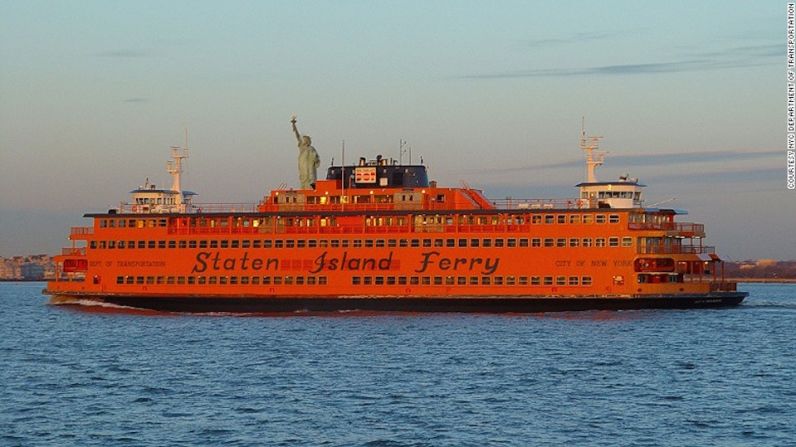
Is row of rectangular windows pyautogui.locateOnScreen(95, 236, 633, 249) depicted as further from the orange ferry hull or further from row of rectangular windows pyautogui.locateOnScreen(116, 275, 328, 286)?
the orange ferry hull

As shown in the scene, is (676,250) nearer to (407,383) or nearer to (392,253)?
(392,253)

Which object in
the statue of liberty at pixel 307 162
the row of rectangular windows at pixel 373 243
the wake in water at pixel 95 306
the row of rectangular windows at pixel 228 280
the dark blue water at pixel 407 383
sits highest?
the statue of liberty at pixel 307 162

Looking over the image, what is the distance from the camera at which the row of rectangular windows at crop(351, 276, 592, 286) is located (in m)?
71.8

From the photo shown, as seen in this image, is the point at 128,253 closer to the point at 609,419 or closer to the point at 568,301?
the point at 568,301

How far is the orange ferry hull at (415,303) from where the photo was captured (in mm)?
70750

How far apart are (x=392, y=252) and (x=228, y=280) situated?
10918 millimetres

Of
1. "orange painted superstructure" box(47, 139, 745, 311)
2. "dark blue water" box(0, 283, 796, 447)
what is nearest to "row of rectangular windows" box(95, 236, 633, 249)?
"orange painted superstructure" box(47, 139, 745, 311)

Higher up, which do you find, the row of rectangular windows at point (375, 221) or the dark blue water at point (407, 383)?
Answer: the row of rectangular windows at point (375, 221)

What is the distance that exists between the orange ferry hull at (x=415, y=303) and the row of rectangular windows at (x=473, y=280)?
1154 mm

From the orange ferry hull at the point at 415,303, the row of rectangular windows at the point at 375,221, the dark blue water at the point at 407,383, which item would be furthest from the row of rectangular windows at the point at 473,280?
the dark blue water at the point at 407,383

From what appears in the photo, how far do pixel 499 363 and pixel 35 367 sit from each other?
56.8 ft

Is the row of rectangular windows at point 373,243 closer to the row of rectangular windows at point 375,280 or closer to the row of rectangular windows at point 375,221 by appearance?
the row of rectangular windows at point 375,221

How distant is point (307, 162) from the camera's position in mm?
84250

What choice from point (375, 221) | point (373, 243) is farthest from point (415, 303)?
point (375, 221)
